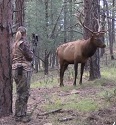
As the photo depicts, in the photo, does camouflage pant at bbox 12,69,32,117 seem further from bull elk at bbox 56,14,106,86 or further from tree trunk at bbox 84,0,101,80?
tree trunk at bbox 84,0,101,80

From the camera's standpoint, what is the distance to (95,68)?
517 inches

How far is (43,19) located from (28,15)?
1798 millimetres

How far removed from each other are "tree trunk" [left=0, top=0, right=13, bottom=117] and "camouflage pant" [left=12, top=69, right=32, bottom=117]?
16.3 inches

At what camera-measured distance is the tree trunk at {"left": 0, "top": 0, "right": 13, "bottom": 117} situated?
7324 millimetres

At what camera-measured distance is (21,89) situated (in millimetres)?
6984

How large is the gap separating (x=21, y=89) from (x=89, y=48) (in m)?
5.86

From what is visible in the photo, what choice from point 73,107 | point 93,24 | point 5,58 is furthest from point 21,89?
point 93,24

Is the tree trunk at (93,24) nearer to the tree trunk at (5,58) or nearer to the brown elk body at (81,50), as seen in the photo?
the brown elk body at (81,50)

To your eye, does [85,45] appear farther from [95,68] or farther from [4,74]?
[4,74]

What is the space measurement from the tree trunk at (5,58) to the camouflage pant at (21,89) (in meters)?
0.41

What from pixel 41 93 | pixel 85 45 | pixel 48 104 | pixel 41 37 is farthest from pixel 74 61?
pixel 41 37

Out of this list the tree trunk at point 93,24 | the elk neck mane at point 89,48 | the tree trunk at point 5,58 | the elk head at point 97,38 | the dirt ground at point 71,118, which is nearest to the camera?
the dirt ground at point 71,118

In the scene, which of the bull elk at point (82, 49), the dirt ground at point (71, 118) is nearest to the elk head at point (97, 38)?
the bull elk at point (82, 49)

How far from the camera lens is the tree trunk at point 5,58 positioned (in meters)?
7.32
